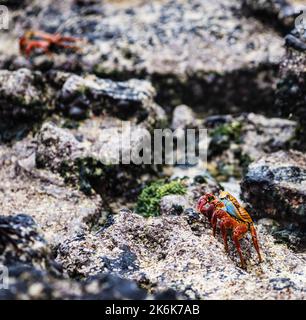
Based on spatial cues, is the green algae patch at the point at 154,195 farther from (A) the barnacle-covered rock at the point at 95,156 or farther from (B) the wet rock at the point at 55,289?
(B) the wet rock at the point at 55,289

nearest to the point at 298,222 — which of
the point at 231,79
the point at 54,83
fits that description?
the point at 231,79

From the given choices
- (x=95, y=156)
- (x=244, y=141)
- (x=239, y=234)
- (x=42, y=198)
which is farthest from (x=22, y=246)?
(x=244, y=141)

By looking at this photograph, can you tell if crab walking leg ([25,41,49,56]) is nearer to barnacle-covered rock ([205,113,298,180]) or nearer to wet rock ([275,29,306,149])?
barnacle-covered rock ([205,113,298,180])

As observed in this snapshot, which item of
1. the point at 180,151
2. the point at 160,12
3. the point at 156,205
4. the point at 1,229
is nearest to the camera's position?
the point at 1,229

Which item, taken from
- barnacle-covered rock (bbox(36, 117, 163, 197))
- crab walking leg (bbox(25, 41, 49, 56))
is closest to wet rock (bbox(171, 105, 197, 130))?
barnacle-covered rock (bbox(36, 117, 163, 197))

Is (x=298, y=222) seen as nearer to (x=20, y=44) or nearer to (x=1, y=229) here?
(x=1, y=229)

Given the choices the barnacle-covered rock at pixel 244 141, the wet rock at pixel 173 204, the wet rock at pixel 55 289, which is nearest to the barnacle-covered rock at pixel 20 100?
the wet rock at pixel 173 204
